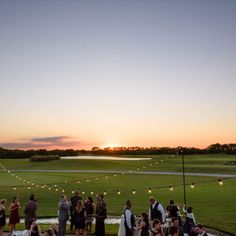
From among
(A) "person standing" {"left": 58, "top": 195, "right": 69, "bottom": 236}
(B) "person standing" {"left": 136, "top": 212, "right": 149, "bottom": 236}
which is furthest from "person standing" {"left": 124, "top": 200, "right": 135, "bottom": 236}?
(A) "person standing" {"left": 58, "top": 195, "right": 69, "bottom": 236}

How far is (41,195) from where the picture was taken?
40375 mm

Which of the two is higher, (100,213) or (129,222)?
(100,213)

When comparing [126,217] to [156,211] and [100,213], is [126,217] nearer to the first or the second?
[156,211]

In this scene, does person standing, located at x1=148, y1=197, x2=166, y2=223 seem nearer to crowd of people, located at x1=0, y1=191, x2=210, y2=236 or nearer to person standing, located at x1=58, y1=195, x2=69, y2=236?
crowd of people, located at x1=0, y1=191, x2=210, y2=236

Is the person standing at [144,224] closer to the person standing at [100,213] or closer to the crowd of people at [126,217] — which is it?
the crowd of people at [126,217]

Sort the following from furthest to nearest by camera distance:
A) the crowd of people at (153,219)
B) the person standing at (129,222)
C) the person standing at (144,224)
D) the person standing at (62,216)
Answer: the person standing at (62,216)
the person standing at (129,222)
the crowd of people at (153,219)
the person standing at (144,224)

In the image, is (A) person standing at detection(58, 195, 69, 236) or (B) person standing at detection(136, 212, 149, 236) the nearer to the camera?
(B) person standing at detection(136, 212, 149, 236)

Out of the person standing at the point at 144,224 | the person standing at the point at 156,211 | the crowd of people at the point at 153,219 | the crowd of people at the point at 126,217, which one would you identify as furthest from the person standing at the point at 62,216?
the person standing at the point at 144,224

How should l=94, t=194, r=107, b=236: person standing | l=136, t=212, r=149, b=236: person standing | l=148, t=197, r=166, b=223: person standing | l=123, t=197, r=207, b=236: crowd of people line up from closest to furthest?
l=136, t=212, r=149, b=236: person standing < l=123, t=197, r=207, b=236: crowd of people < l=148, t=197, r=166, b=223: person standing < l=94, t=194, r=107, b=236: person standing

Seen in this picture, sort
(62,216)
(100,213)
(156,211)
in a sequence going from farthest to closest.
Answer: (62,216) < (100,213) < (156,211)

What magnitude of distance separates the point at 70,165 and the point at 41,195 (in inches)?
1791

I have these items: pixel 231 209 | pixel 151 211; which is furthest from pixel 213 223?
pixel 151 211

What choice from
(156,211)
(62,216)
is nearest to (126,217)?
(156,211)

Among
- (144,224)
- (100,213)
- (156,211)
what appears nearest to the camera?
(144,224)
